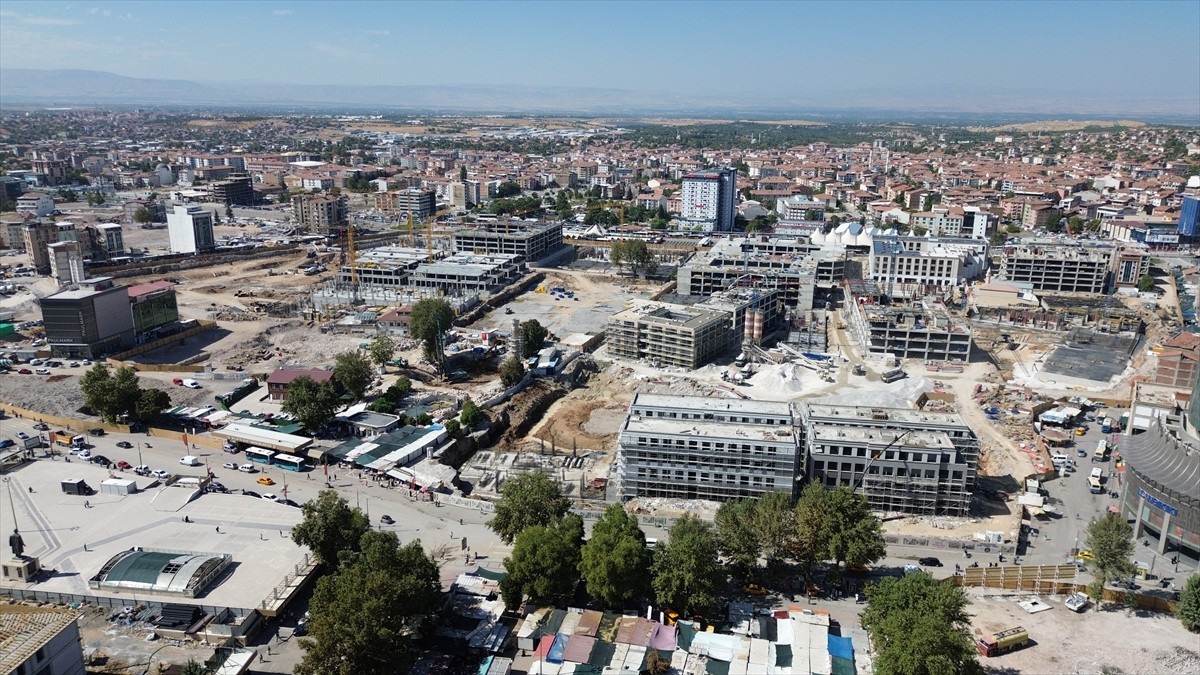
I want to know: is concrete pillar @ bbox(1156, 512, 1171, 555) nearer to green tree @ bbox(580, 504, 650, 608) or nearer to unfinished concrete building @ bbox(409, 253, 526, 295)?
green tree @ bbox(580, 504, 650, 608)

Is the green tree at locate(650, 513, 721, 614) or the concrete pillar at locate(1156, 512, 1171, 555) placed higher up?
the green tree at locate(650, 513, 721, 614)

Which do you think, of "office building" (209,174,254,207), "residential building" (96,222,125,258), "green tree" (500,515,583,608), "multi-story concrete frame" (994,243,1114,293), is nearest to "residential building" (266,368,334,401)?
"green tree" (500,515,583,608)

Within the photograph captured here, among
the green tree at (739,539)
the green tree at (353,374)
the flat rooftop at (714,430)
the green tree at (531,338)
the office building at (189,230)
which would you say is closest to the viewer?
the green tree at (739,539)

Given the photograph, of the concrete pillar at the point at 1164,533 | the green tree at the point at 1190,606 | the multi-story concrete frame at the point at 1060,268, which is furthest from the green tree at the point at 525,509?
the multi-story concrete frame at the point at 1060,268

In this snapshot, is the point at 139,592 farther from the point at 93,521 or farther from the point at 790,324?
the point at 790,324

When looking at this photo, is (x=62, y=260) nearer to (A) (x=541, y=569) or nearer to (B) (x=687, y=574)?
(A) (x=541, y=569)

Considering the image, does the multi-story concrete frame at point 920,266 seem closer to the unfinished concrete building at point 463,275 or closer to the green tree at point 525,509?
the unfinished concrete building at point 463,275
